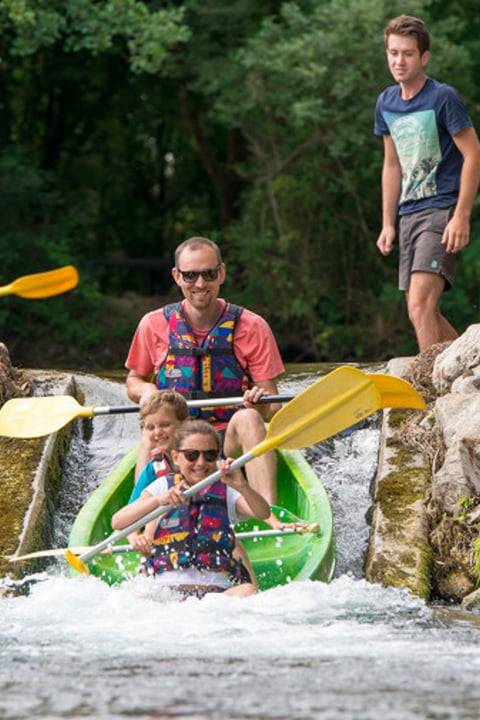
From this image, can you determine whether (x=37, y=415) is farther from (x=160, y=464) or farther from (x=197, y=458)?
(x=197, y=458)

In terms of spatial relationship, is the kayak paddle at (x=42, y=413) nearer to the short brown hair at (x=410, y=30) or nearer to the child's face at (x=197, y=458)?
the child's face at (x=197, y=458)

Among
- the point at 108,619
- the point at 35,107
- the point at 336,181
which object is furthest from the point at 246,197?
the point at 108,619

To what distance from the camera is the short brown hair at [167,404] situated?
4.62 metres

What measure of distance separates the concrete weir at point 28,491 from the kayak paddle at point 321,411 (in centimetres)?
57

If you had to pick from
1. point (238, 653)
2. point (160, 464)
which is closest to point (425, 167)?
point (160, 464)

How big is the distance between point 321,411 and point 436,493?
808 millimetres

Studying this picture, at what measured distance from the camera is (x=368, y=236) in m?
11.7

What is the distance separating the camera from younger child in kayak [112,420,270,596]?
4348mm

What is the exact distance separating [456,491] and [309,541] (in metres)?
0.65

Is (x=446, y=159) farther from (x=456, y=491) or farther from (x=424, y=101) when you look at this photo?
(x=456, y=491)

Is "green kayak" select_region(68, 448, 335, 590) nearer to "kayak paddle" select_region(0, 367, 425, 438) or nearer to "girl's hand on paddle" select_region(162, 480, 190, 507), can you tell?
"kayak paddle" select_region(0, 367, 425, 438)

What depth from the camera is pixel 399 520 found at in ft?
16.9

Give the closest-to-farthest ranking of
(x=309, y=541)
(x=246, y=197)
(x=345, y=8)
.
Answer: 1. (x=309, y=541)
2. (x=345, y=8)
3. (x=246, y=197)

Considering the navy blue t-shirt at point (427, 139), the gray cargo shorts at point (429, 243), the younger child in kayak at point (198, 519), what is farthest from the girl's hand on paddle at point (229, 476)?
the navy blue t-shirt at point (427, 139)
